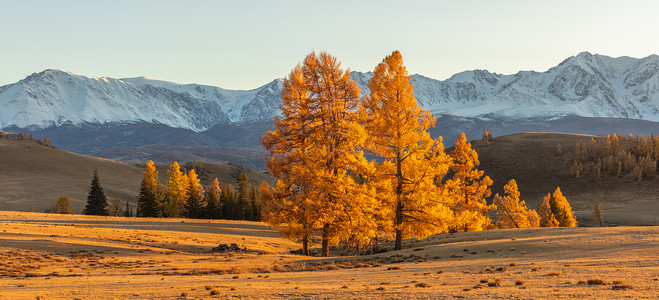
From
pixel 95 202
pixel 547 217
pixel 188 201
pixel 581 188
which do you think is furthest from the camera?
pixel 581 188

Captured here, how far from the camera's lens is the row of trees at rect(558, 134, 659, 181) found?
516ft

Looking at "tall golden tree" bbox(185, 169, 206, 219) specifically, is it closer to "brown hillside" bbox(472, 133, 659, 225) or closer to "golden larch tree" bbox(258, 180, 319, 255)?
"golden larch tree" bbox(258, 180, 319, 255)

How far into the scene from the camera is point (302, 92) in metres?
34.2

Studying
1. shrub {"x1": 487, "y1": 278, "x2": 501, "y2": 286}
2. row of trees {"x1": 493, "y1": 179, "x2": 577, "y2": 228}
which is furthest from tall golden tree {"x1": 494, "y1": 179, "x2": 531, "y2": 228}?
shrub {"x1": 487, "y1": 278, "x2": 501, "y2": 286}

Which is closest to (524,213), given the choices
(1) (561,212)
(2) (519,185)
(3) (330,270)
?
(1) (561,212)

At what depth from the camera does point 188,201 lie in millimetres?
86375

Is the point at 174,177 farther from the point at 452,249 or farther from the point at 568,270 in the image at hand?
the point at 568,270

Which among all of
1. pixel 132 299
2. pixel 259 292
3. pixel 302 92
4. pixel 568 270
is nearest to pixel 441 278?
pixel 568 270

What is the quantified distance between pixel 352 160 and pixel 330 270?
783 cm

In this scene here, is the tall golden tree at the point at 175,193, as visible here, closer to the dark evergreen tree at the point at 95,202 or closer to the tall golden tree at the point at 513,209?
the dark evergreen tree at the point at 95,202

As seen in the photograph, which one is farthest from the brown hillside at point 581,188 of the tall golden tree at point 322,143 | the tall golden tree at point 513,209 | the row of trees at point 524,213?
the tall golden tree at point 322,143

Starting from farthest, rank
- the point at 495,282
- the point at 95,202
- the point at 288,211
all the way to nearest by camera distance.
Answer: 1. the point at 95,202
2. the point at 288,211
3. the point at 495,282

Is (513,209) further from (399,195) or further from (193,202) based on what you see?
(193,202)

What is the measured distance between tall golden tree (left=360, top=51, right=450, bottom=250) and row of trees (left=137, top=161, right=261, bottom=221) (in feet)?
196
